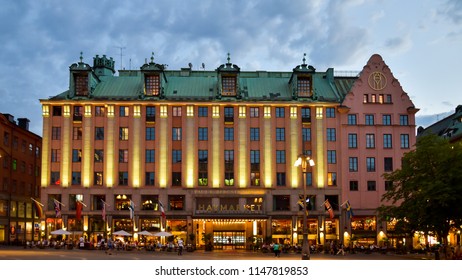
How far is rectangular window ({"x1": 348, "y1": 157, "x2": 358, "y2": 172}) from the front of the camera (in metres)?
83.9

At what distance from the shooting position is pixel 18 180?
93.8m

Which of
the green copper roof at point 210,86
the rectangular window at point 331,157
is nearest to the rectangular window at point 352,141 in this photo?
the rectangular window at point 331,157

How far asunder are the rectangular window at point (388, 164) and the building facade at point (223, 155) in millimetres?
188

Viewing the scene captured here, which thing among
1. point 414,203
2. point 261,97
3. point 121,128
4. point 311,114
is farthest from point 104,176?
point 414,203

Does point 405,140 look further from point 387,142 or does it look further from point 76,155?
point 76,155

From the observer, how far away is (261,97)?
8538cm

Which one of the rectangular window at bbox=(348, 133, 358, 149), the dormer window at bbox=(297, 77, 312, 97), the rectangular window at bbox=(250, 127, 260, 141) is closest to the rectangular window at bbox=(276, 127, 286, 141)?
the rectangular window at bbox=(250, 127, 260, 141)

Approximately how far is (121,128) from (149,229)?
1526cm

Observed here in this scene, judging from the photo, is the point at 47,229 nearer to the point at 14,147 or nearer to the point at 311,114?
the point at 14,147

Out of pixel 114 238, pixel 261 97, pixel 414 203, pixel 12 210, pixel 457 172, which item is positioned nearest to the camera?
pixel 457 172

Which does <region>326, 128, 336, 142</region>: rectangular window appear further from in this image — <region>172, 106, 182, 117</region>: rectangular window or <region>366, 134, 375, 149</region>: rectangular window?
<region>172, 106, 182, 117</region>: rectangular window

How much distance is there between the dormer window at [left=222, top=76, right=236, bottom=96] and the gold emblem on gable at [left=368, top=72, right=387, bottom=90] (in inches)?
806

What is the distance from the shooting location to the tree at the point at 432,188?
52.9 meters

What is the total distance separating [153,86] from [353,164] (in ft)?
104
